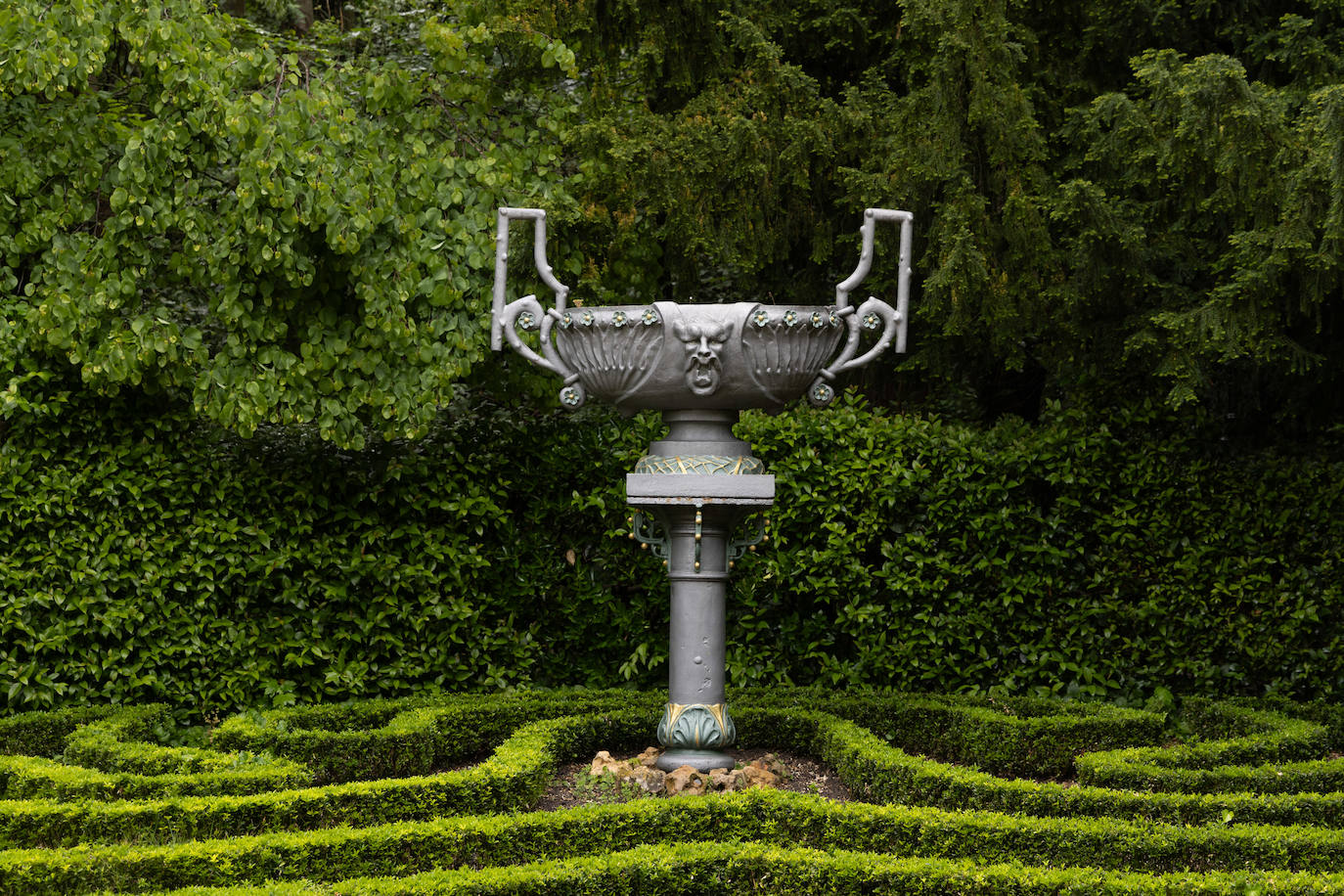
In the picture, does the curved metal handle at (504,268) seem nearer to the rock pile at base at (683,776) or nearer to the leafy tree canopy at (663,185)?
the leafy tree canopy at (663,185)

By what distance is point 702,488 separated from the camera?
5.44m

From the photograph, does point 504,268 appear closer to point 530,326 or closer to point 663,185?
point 530,326

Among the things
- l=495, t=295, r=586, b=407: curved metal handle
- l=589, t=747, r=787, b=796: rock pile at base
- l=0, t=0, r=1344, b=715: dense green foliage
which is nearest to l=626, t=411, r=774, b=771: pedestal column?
l=589, t=747, r=787, b=796: rock pile at base

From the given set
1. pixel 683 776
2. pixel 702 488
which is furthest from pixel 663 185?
pixel 683 776

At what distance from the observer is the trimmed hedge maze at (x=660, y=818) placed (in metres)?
4.24

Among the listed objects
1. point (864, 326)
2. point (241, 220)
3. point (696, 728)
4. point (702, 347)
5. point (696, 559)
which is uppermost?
point (241, 220)

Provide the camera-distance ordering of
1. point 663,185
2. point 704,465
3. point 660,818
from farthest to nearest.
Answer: point 663,185 → point 704,465 → point 660,818

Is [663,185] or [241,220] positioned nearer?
[241,220]

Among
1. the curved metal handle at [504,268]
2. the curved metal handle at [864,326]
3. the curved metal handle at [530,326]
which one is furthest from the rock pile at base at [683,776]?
the curved metal handle at [504,268]

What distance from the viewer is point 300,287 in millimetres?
6699

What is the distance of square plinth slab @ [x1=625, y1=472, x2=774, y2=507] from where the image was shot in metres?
5.44

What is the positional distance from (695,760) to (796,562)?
2005 millimetres

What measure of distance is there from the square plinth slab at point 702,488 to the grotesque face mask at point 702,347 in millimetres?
401

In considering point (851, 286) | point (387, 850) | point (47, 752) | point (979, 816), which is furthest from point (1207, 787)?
point (47, 752)
